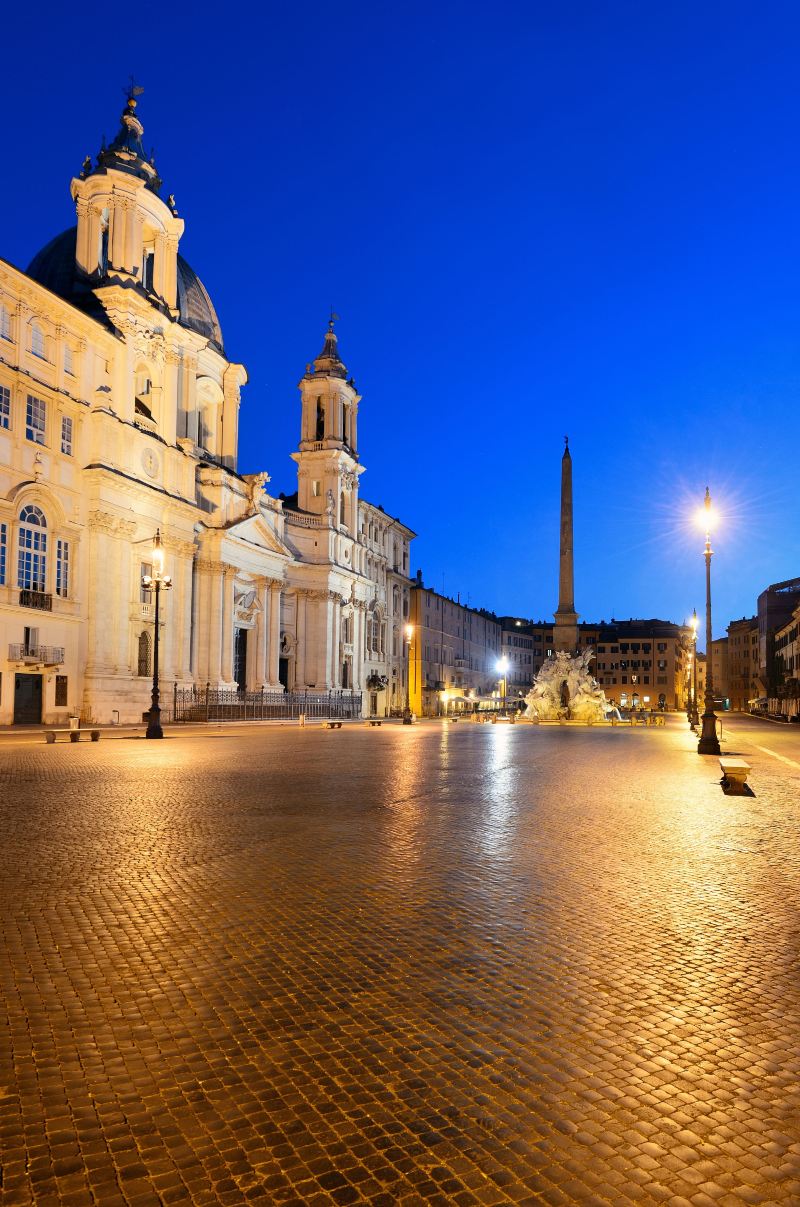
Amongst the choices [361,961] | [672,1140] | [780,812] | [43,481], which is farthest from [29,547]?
[672,1140]

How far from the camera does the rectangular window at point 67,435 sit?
3928 cm

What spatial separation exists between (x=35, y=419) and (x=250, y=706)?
68.3 feet

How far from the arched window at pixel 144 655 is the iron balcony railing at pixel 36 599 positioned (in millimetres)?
8626

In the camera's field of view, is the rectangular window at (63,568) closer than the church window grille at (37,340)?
No

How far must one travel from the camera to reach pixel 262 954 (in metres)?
5.52

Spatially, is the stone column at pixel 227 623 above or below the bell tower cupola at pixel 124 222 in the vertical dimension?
below

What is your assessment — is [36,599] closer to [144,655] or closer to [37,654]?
[37,654]

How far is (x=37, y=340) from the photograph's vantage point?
3775cm

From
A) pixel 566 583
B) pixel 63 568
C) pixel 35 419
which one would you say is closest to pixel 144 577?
pixel 63 568

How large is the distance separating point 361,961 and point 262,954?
67 cm

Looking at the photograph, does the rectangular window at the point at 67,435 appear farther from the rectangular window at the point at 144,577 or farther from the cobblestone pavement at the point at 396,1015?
the cobblestone pavement at the point at 396,1015

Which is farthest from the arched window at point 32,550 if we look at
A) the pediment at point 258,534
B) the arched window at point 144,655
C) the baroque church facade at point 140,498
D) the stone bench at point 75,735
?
the pediment at point 258,534

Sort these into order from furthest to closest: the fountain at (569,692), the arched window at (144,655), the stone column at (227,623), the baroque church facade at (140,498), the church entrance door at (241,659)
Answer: the church entrance door at (241,659), the fountain at (569,692), the stone column at (227,623), the arched window at (144,655), the baroque church facade at (140,498)

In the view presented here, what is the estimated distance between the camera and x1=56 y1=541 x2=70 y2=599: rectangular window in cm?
3859
